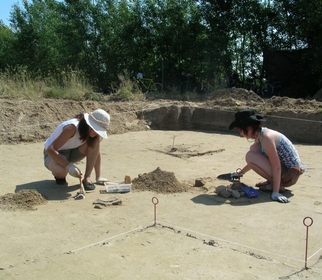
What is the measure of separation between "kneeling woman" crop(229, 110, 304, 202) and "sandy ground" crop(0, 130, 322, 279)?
193 millimetres

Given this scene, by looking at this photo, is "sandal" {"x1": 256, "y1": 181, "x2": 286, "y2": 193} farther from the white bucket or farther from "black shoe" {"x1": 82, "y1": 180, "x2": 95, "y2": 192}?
"black shoe" {"x1": 82, "y1": 180, "x2": 95, "y2": 192}

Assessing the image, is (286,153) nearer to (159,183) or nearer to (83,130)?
(159,183)

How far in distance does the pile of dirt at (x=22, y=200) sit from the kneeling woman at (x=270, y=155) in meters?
2.29

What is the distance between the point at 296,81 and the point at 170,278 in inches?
573

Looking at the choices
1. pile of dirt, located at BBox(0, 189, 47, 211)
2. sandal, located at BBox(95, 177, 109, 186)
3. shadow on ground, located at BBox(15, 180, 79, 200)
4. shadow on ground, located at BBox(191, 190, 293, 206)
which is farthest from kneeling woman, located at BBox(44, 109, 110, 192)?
A: shadow on ground, located at BBox(191, 190, 293, 206)

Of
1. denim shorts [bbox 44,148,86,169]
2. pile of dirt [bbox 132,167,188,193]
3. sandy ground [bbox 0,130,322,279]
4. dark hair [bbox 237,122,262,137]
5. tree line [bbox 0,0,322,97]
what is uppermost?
tree line [bbox 0,0,322,97]

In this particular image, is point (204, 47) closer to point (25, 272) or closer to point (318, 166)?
point (318, 166)

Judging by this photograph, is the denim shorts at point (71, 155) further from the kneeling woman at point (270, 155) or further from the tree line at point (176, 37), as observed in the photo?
the tree line at point (176, 37)

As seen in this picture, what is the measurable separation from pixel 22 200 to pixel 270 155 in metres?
2.76

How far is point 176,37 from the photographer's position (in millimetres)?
17391

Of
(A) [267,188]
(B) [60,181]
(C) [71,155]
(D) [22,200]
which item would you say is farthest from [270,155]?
(D) [22,200]

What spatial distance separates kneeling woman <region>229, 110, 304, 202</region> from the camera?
4.77 metres

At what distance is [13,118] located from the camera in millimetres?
9195

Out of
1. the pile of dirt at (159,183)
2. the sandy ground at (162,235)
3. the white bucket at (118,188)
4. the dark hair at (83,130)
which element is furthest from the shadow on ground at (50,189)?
the pile of dirt at (159,183)
